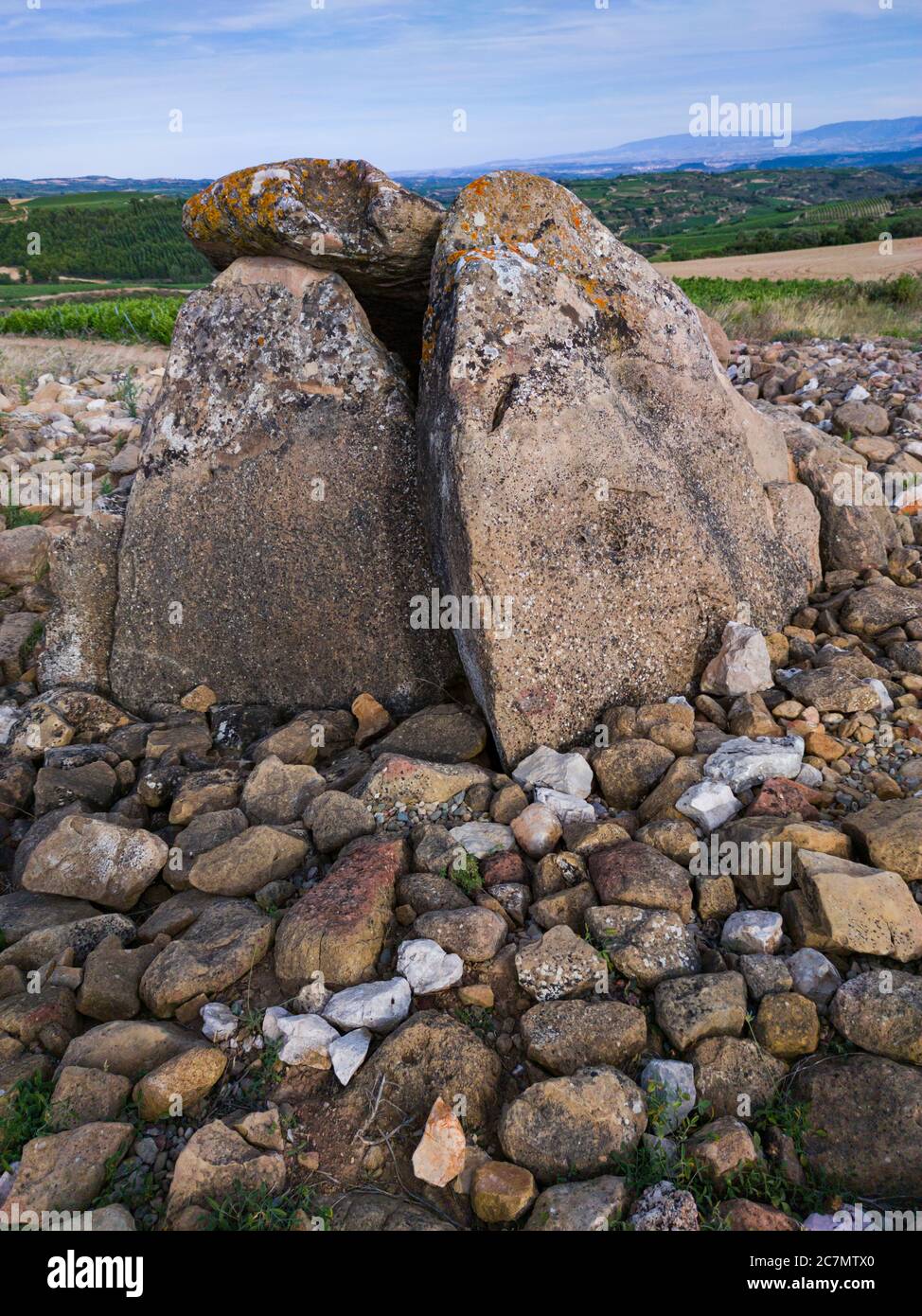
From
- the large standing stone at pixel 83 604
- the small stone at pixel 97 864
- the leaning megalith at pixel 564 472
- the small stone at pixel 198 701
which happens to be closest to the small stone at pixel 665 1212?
the leaning megalith at pixel 564 472

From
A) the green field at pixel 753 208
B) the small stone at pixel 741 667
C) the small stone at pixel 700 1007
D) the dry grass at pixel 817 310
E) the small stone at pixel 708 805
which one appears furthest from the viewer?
the green field at pixel 753 208

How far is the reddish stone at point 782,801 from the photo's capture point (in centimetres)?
384

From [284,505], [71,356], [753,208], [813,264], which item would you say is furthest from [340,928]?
[753,208]

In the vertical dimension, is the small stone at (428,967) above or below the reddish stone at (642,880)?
below

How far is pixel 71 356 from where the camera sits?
14555mm

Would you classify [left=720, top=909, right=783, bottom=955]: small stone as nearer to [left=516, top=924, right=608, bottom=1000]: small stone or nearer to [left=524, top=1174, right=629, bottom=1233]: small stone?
[left=516, top=924, right=608, bottom=1000]: small stone

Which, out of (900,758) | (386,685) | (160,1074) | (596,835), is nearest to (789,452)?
(900,758)

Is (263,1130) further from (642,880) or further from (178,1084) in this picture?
(642,880)

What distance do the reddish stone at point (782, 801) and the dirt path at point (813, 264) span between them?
27.5m

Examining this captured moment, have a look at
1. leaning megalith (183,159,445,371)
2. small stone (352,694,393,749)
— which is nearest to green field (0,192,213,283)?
leaning megalith (183,159,445,371)

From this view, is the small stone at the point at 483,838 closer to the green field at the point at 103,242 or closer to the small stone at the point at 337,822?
the small stone at the point at 337,822

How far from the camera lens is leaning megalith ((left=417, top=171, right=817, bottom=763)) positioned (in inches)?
176

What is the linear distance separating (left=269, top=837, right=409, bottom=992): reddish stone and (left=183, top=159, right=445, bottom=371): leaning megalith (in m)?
3.41

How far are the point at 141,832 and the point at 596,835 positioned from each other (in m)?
1.97
